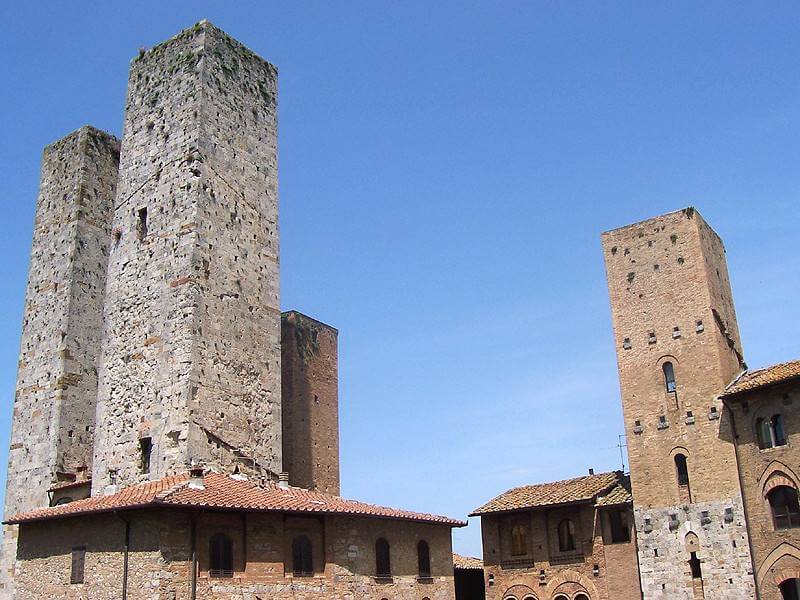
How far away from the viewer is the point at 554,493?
107 feet

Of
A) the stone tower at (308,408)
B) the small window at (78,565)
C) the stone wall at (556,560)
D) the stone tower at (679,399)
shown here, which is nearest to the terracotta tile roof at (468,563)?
the stone wall at (556,560)

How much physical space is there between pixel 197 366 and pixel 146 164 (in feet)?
25.5

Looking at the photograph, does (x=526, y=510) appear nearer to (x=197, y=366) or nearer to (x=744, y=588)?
(x=744, y=588)

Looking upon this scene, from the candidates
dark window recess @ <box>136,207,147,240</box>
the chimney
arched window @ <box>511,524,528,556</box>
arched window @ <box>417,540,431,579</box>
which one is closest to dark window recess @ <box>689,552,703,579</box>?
arched window @ <box>511,524,528,556</box>

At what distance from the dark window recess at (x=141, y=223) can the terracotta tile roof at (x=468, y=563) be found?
63.1 ft

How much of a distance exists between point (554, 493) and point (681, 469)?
5750mm

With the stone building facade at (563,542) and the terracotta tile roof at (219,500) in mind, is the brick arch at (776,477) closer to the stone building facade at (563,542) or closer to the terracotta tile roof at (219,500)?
the stone building facade at (563,542)

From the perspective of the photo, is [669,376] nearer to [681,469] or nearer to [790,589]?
[681,469]

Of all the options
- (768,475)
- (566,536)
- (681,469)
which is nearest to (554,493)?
(566,536)

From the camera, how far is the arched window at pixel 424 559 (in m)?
28.0

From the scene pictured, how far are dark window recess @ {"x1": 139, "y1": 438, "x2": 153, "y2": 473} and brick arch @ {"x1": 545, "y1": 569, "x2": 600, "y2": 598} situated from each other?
15062 millimetres

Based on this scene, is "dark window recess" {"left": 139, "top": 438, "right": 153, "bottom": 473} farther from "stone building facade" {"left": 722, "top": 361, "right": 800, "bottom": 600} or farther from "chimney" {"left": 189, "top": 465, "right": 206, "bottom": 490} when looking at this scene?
"stone building facade" {"left": 722, "top": 361, "right": 800, "bottom": 600}

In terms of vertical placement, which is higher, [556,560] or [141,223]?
[141,223]

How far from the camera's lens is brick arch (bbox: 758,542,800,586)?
25172 millimetres
